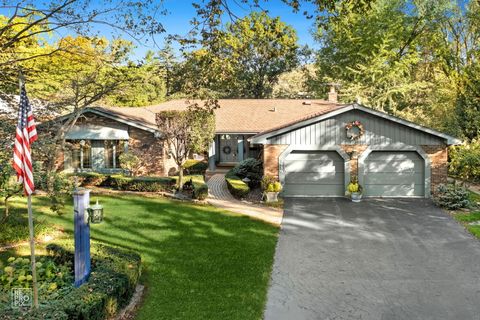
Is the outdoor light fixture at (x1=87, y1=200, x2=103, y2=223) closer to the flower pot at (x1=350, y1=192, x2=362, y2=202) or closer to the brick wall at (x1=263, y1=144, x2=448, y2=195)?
the brick wall at (x1=263, y1=144, x2=448, y2=195)

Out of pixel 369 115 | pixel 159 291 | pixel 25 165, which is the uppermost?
pixel 369 115

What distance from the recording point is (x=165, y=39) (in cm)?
901

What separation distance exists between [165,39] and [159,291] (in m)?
5.65

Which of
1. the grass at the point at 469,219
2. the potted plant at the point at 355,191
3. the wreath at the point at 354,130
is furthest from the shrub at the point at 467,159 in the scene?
the potted plant at the point at 355,191

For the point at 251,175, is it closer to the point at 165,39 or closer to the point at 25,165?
the point at 165,39

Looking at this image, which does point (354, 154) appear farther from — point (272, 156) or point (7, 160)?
point (7, 160)

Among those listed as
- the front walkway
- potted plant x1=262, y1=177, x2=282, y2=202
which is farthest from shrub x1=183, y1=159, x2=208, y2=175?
potted plant x1=262, y1=177, x2=282, y2=202

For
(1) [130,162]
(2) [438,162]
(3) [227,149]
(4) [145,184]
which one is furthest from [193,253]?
(3) [227,149]

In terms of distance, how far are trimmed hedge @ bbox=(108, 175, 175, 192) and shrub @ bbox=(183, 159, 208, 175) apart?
4.58 m

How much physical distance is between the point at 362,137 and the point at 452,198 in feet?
15.0

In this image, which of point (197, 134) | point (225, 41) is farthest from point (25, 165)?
point (197, 134)

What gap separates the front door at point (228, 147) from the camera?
28641 millimetres

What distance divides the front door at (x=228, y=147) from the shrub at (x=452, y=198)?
580 inches

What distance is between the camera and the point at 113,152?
76.1 ft
